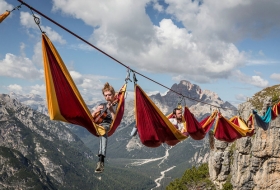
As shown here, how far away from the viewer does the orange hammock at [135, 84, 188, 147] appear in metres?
7.91

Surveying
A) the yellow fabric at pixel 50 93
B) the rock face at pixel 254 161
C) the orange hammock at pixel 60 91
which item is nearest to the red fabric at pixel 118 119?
the orange hammock at pixel 60 91

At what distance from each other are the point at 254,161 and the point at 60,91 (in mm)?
38615

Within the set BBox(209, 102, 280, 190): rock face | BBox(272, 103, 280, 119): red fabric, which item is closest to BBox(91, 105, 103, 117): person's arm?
BBox(272, 103, 280, 119): red fabric

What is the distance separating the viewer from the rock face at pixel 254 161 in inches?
1398

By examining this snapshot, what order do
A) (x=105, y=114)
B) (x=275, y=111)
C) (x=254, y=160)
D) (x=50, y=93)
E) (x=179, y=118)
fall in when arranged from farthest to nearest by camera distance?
(x=254, y=160), (x=275, y=111), (x=179, y=118), (x=105, y=114), (x=50, y=93)

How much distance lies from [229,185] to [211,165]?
7.00 m

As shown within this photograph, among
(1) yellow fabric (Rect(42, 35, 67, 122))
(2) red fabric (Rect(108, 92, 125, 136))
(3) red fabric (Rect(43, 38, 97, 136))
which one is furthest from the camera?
(2) red fabric (Rect(108, 92, 125, 136))

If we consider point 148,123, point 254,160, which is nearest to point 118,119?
point 148,123

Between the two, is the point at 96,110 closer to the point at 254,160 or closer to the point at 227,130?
the point at 227,130

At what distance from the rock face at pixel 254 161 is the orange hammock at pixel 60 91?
3491cm

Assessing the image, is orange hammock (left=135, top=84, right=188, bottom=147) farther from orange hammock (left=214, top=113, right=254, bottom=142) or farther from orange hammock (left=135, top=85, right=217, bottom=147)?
orange hammock (left=214, top=113, right=254, bottom=142)

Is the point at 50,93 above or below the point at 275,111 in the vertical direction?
below

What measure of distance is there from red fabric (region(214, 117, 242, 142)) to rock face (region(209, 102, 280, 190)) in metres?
22.5

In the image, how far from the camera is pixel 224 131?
15438 mm
